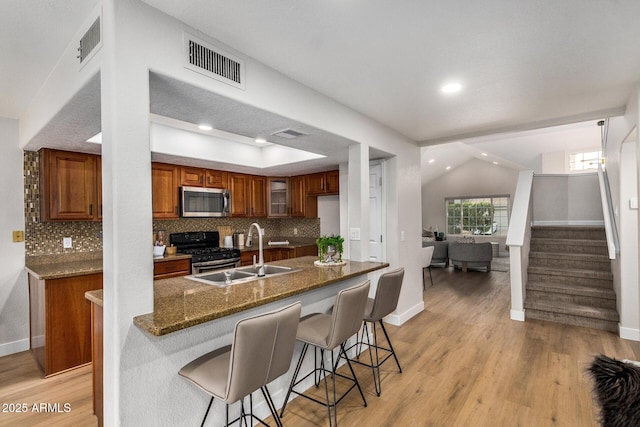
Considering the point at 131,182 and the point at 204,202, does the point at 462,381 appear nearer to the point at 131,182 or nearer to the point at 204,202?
the point at 131,182

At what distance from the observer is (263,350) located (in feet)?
4.65

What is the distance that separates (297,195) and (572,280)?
4.21m

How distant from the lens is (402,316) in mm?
3873

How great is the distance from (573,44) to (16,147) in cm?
476

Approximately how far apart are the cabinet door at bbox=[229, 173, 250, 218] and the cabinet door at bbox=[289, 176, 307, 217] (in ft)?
2.64

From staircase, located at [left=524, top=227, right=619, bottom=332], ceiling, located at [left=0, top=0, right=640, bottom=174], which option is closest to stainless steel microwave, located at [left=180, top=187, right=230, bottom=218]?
ceiling, located at [left=0, top=0, right=640, bottom=174]

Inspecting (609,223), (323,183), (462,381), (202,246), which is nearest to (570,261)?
(609,223)

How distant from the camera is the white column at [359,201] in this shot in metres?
3.12

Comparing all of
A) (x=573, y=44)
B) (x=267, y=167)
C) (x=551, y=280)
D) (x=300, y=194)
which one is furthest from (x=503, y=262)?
(x=573, y=44)

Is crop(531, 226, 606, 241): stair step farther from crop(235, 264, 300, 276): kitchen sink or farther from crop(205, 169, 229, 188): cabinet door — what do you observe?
crop(205, 169, 229, 188): cabinet door

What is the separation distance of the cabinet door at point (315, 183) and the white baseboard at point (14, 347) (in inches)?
155

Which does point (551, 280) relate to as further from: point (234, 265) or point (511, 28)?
point (234, 265)

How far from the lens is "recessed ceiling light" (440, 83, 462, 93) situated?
2.47 meters

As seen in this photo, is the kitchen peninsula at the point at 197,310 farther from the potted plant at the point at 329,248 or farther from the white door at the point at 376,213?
the white door at the point at 376,213
